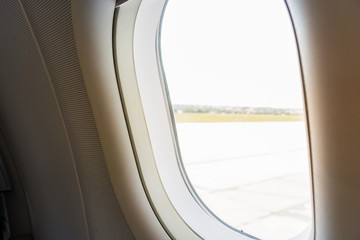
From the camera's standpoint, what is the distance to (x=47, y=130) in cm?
249

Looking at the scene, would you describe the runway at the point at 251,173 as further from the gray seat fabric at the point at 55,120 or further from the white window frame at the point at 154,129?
the gray seat fabric at the point at 55,120

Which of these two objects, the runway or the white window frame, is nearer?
the white window frame

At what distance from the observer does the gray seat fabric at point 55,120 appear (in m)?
1.97

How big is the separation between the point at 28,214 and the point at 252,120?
894 cm

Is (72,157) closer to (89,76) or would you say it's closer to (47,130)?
(47,130)

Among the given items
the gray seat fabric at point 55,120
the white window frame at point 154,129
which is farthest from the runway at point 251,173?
the gray seat fabric at point 55,120

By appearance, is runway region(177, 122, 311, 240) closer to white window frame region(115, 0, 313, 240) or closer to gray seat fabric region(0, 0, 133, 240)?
white window frame region(115, 0, 313, 240)

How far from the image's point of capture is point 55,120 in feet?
7.63

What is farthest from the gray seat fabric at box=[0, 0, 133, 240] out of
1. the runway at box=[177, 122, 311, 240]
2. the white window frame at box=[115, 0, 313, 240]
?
the runway at box=[177, 122, 311, 240]

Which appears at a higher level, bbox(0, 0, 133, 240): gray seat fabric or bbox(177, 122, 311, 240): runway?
bbox(0, 0, 133, 240): gray seat fabric

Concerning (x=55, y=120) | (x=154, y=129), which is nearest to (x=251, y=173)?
(x=154, y=129)

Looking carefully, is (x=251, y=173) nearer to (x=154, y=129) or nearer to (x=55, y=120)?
(x=154, y=129)

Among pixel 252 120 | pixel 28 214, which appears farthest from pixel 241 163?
pixel 28 214

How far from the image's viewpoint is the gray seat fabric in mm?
1974
